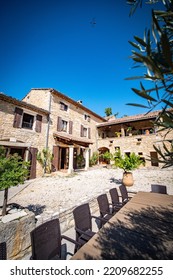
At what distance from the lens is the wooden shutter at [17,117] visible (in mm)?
8269

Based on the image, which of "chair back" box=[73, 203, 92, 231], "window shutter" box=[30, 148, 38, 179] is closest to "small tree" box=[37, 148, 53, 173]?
"window shutter" box=[30, 148, 38, 179]

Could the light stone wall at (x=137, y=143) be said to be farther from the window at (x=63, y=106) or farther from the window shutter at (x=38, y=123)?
the window shutter at (x=38, y=123)

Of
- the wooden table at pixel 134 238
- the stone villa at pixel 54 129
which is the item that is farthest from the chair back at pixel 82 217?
the stone villa at pixel 54 129

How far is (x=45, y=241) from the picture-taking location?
169 centimetres

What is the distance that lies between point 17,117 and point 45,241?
8.31 m

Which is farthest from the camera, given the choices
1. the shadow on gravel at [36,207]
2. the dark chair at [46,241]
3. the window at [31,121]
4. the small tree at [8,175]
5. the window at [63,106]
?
the window at [63,106]

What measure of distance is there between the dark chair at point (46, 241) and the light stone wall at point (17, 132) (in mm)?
7482

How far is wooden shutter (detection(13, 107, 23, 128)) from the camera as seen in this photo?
8269mm

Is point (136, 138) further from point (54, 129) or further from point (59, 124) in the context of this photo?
point (54, 129)

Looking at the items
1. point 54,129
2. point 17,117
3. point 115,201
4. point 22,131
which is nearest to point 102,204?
point 115,201

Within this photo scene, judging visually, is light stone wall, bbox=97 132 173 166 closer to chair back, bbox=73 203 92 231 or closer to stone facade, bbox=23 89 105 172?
stone facade, bbox=23 89 105 172

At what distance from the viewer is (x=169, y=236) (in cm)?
163
